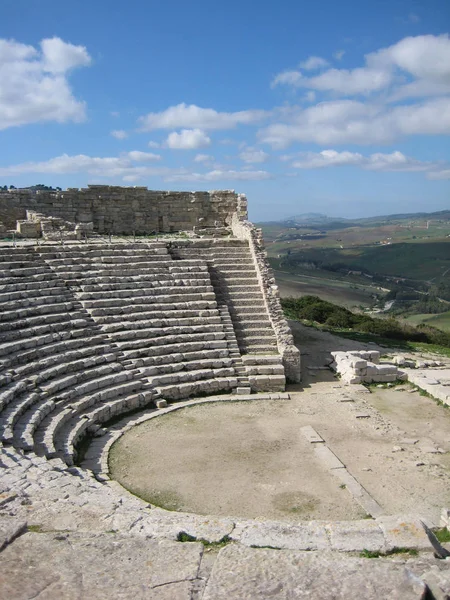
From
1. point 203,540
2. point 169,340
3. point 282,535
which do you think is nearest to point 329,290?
point 169,340

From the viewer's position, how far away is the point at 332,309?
86.1 feet

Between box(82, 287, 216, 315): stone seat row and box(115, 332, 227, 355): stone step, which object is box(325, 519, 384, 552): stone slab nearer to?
box(115, 332, 227, 355): stone step

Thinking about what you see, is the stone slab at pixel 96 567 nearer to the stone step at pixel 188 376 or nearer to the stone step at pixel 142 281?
the stone step at pixel 188 376

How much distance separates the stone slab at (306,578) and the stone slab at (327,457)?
480 cm

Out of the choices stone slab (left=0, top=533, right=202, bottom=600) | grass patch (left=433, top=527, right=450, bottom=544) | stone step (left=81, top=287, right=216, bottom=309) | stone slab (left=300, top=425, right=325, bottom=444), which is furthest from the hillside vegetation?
stone slab (left=0, top=533, right=202, bottom=600)

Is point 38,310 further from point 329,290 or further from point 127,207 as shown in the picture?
point 329,290

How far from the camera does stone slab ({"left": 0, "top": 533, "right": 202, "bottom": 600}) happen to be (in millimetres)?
3930

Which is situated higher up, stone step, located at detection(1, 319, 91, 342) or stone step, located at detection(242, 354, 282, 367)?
stone step, located at detection(1, 319, 91, 342)

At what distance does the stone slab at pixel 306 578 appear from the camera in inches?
154

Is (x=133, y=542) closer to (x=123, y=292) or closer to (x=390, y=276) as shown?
(x=123, y=292)

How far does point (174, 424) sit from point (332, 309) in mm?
16534

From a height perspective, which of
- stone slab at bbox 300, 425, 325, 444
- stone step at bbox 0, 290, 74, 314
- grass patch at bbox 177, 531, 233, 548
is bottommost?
stone slab at bbox 300, 425, 325, 444

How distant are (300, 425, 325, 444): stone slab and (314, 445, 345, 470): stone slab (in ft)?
0.77

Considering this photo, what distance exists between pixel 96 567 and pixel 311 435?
6.82 metres
